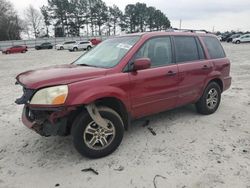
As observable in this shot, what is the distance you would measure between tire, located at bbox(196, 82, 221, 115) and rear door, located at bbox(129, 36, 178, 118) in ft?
2.95

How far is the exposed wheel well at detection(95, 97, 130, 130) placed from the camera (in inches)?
155

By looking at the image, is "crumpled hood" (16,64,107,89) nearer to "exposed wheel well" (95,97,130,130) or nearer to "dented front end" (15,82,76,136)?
"dented front end" (15,82,76,136)

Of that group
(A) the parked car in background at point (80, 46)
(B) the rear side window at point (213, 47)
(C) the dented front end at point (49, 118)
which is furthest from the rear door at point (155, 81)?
(A) the parked car in background at point (80, 46)

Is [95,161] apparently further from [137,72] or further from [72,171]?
[137,72]

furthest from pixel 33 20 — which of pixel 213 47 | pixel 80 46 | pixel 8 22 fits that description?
pixel 213 47

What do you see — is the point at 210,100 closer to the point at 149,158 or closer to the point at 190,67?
the point at 190,67

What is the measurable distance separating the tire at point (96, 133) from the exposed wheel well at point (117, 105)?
0.15 m

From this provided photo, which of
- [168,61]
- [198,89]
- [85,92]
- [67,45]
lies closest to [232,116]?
[198,89]

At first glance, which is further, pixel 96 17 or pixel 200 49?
pixel 96 17

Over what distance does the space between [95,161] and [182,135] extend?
1.66m

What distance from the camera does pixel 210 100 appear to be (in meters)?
5.67

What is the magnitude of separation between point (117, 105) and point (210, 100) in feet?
8.28

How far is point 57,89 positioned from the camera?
11.4 ft

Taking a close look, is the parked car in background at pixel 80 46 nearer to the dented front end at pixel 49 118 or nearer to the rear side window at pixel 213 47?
the rear side window at pixel 213 47
